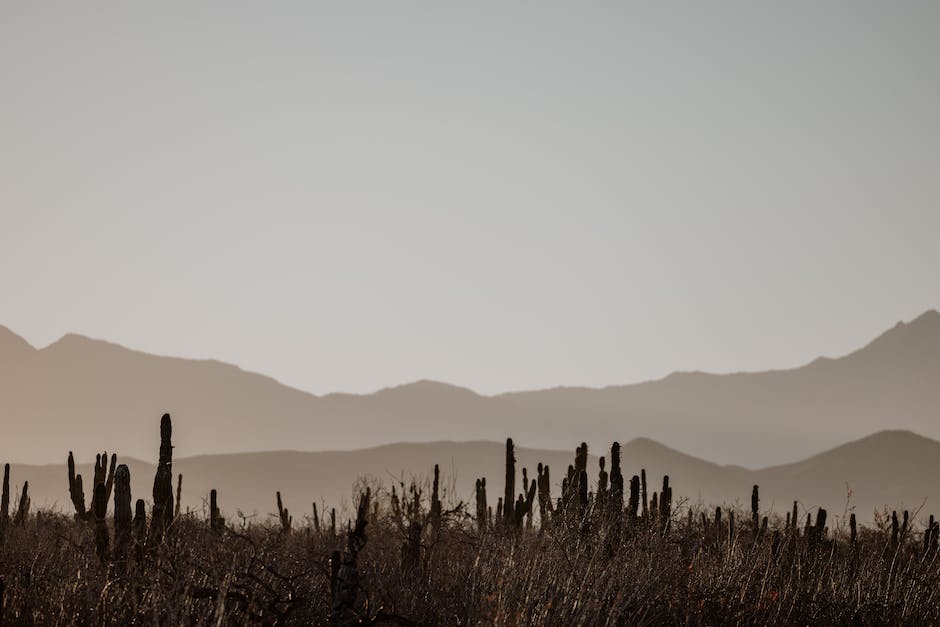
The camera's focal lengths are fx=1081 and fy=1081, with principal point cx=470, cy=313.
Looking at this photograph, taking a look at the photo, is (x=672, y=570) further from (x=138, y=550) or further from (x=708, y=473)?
(x=708, y=473)

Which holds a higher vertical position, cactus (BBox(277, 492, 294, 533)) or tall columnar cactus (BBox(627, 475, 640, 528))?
tall columnar cactus (BBox(627, 475, 640, 528))

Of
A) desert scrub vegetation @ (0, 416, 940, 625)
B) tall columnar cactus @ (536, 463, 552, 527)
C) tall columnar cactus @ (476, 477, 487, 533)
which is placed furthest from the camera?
tall columnar cactus @ (476, 477, 487, 533)

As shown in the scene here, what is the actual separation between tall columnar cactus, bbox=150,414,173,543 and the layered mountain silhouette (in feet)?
438

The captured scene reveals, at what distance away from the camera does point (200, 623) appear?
8.78 m

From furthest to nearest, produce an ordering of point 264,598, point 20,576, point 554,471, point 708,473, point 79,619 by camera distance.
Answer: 1. point 554,471
2. point 708,473
3. point 20,576
4. point 264,598
5. point 79,619

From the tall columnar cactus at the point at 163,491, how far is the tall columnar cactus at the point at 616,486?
676cm

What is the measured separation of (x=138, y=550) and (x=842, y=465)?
164830 millimetres

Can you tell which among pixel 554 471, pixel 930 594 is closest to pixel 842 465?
pixel 554 471

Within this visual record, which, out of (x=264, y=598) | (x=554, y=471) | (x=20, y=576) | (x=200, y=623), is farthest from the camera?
(x=554, y=471)

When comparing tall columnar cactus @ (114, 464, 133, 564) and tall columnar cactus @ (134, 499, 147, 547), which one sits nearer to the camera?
tall columnar cactus @ (134, 499, 147, 547)

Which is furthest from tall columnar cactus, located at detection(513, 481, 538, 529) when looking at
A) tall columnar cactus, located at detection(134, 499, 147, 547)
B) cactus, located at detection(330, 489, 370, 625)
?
cactus, located at detection(330, 489, 370, 625)

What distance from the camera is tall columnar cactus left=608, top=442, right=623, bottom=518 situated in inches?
731

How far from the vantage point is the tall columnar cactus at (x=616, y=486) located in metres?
18.6

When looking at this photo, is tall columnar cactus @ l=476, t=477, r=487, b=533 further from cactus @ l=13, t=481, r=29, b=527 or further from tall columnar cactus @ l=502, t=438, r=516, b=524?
cactus @ l=13, t=481, r=29, b=527
